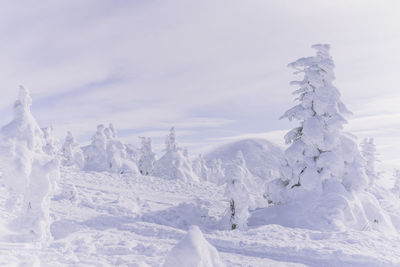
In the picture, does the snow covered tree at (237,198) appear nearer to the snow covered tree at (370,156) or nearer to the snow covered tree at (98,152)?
the snow covered tree at (370,156)

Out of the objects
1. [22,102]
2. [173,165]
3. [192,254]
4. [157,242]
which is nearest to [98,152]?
[173,165]

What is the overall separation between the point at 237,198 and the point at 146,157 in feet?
146

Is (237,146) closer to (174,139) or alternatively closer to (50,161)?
(174,139)

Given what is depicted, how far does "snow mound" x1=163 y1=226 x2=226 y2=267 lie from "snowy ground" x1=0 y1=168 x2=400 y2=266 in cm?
345

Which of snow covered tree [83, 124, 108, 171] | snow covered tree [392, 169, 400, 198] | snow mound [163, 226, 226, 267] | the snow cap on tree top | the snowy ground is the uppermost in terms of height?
the snow cap on tree top

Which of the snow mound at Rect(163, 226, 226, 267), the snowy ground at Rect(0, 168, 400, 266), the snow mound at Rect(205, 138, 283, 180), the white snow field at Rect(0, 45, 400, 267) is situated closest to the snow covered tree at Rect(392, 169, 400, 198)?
the white snow field at Rect(0, 45, 400, 267)

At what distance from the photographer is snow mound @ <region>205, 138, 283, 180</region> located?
156 meters

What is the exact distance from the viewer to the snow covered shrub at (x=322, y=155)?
1959cm

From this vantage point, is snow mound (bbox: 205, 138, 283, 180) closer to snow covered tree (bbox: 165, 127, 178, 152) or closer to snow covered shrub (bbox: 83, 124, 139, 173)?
snow covered tree (bbox: 165, 127, 178, 152)

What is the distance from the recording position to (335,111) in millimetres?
20422

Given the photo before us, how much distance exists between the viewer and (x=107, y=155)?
5031 centimetres

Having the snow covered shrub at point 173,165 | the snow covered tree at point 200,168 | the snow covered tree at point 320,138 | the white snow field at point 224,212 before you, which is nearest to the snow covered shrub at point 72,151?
the snow covered shrub at point 173,165

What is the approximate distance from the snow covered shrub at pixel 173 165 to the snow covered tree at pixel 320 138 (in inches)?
1239

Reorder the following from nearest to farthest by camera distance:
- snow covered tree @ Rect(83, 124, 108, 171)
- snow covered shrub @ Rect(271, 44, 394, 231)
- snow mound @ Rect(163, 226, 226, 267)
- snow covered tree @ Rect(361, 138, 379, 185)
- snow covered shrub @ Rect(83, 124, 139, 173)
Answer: snow mound @ Rect(163, 226, 226, 267) < snow covered shrub @ Rect(271, 44, 394, 231) < snow covered tree @ Rect(361, 138, 379, 185) < snow covered shrub @ Rect(83, 124, 139, 173) < snow covered tree @ Rect(83, 124, 108, 171)
